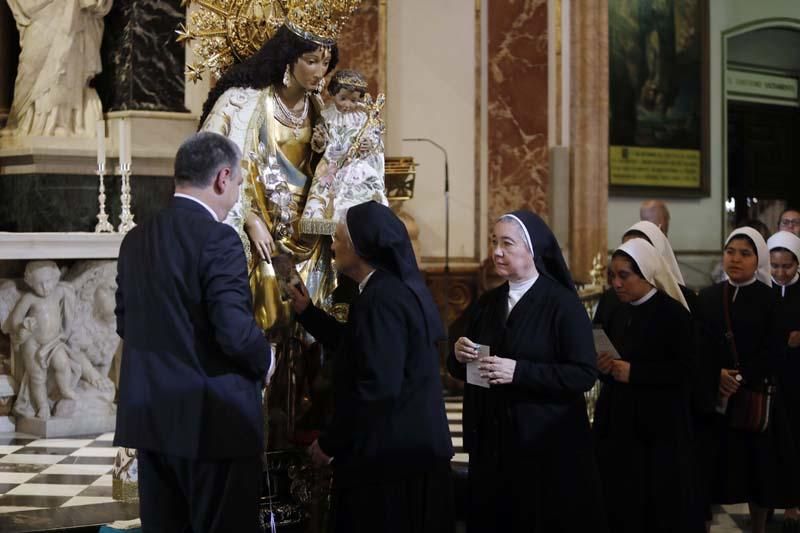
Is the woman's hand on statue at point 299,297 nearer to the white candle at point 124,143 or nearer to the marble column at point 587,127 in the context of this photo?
the white candle at point 124,143

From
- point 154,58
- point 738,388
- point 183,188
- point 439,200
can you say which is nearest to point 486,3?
point 439,200

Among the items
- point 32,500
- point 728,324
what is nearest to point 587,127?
point 728,324

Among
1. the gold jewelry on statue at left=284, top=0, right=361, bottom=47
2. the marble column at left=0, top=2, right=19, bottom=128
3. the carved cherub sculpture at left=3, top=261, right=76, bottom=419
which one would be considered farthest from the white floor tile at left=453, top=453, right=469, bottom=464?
the marble column at left=0, top=2, right=19, bottom=128

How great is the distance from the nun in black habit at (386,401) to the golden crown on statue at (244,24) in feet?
4.19

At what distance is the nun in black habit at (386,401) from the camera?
155 inches

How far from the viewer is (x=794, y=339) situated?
6707mm

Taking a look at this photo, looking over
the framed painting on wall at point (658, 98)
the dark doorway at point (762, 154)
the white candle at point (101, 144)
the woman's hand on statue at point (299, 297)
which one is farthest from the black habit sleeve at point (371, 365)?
the dark doorway at point (762, 154)

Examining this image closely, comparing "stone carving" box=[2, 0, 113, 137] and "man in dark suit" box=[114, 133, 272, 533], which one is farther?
"stone carving" box=[2, 0, 113, 137]

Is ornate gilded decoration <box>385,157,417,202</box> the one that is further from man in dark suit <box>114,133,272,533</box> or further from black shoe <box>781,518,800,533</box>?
man in dark suit <box>114,133,272,533</box>

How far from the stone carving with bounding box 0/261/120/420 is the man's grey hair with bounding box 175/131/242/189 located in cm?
487

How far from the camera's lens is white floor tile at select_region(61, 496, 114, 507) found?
606cm

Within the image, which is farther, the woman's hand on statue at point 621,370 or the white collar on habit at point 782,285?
the white collar on habit at point 782,285

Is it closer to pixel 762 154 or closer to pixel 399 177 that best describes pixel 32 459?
pixel 399 177

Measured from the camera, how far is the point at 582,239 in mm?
11578
